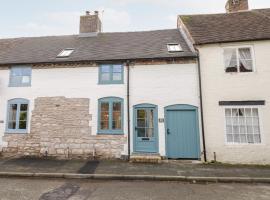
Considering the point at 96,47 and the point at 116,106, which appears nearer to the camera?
the point at 116,106

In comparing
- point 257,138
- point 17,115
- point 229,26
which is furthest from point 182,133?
point 17,115

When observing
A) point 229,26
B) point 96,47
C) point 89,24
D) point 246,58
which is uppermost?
point 89,24

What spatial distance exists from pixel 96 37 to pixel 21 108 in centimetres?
699

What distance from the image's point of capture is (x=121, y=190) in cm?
566

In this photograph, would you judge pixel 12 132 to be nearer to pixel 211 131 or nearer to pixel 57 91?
pixel 57 91

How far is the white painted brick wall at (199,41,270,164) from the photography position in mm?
8484

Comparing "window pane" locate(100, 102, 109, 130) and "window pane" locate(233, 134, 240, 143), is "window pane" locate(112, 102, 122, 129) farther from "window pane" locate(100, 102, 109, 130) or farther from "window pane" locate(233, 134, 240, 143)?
"window pane" locate(233, 134, 240, 143)

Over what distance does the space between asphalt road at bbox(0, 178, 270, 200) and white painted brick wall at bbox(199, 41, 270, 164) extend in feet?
8.19

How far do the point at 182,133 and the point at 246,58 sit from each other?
480 cm

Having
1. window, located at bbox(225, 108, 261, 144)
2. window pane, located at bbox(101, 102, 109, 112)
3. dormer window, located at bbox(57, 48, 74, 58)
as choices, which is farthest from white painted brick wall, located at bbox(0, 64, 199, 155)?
window, located at bbox(225, 108, 261, 144)

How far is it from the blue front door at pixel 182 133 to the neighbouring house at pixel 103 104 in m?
0.05

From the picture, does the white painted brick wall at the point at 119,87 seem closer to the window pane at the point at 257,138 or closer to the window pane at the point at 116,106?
the window pane at the point at 116,106

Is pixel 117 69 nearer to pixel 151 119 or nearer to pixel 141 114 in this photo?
pixel 141 114

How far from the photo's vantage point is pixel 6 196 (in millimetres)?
5148
